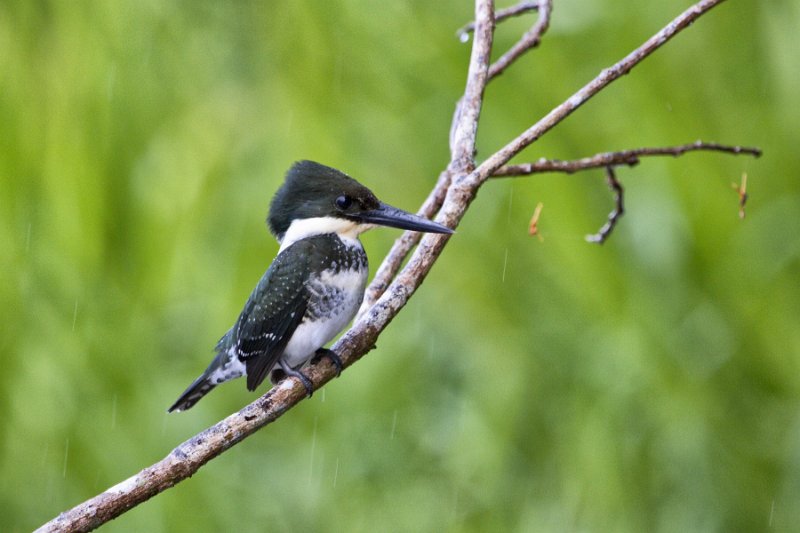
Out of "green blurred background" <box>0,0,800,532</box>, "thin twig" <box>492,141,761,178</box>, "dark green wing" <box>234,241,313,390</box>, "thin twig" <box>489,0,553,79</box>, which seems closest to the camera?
"dark green wing" <box>234,241,313,390</box>

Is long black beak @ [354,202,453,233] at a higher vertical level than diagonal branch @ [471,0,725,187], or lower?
lower

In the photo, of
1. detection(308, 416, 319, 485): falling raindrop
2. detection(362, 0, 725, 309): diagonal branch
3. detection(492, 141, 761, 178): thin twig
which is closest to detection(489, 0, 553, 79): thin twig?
detection(492, 141, 761, 178): thin twig

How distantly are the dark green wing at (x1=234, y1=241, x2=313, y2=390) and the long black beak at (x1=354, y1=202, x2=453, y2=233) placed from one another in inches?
4.2

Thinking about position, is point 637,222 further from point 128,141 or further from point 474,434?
point 128,141

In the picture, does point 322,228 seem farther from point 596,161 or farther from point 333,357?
point 596,161

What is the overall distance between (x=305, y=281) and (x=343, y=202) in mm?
135

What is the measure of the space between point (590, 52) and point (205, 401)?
1503 mm

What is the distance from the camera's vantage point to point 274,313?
1.51 meters

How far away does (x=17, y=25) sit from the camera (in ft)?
9.02

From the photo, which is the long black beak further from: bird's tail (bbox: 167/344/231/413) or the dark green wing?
bird's tail (bbox: 167/344/231/413)


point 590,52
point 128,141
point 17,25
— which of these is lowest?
point 128,141

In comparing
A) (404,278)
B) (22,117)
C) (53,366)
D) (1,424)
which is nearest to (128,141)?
(22,117)

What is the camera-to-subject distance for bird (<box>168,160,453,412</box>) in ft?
4.91

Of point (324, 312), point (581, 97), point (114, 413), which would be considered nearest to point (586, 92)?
point (581, 97)
